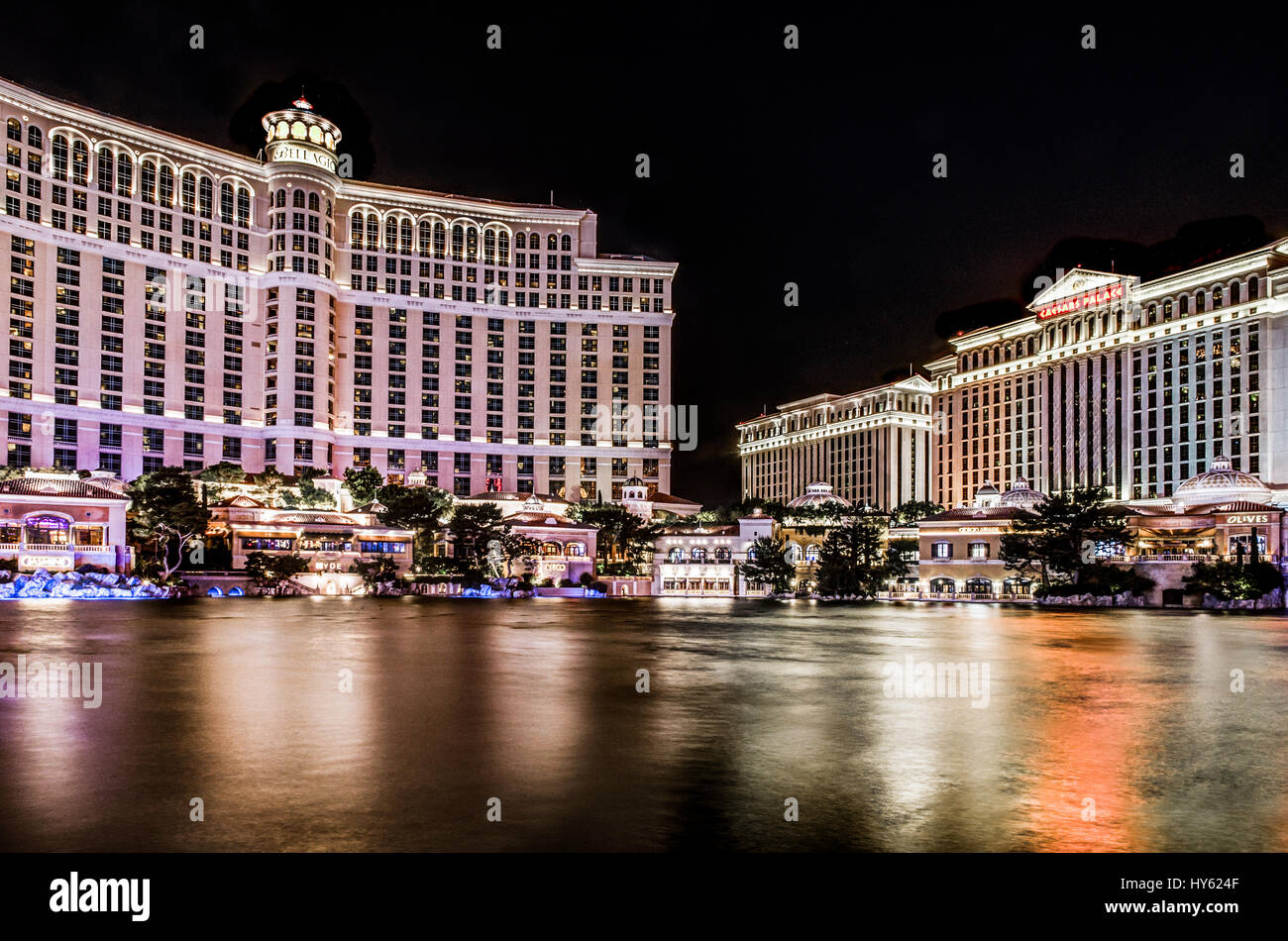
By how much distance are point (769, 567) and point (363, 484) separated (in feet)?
153

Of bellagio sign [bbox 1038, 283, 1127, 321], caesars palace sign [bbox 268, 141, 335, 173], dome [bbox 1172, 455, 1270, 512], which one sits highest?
caesars palace sign [bbox 268, 141, 335, 173]

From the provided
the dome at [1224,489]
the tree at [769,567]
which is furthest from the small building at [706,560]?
the dome at [1224,489]

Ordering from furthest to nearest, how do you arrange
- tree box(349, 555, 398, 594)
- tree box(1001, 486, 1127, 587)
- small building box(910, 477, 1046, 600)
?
small building box(910, 477, 1046, 600) → tree box(349, 555, 398, 594) → tree box(1001, 486, 1127, 587)

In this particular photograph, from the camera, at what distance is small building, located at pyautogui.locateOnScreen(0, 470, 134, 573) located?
6469cm

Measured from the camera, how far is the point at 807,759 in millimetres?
12641

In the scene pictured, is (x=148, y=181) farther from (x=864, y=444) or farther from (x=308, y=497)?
(x=864, y=444)

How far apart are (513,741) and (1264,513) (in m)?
77.1

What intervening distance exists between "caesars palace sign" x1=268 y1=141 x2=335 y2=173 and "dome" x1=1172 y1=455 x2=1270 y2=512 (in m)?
102

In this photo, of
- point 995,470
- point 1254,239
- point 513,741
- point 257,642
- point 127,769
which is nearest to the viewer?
point 127,769

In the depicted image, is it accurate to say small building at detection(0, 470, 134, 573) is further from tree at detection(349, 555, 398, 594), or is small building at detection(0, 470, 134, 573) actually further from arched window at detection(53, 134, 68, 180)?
arched window at detection(53, 134, 68, 180)

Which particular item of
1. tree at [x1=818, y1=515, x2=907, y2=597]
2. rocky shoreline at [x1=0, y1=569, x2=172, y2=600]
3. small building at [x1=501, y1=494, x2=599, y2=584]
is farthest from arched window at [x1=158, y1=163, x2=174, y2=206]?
tree at [x1=818, y1=515, x2=907, y2=597]

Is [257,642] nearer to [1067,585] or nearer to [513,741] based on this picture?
[513,741]

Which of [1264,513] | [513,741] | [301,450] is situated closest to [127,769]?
[513,741]

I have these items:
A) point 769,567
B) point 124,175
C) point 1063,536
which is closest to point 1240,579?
point 1063,536
